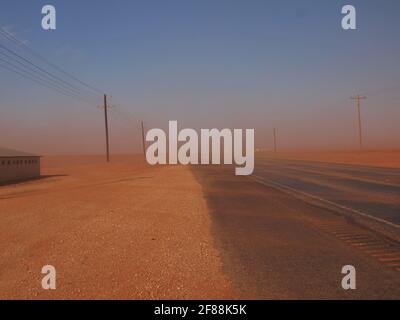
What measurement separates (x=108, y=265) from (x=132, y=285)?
1338 mm

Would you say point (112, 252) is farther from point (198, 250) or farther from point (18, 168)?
point (18, 168)

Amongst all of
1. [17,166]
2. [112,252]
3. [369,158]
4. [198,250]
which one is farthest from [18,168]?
[369,158]

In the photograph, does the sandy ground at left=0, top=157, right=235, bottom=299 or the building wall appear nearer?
the sandy ground at left=0, top=157, right=235, bottom=299

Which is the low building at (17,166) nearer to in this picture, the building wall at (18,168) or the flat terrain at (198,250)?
the building wall at (18,168)

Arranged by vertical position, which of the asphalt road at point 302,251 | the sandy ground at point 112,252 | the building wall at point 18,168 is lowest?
the asphalt road at point 302,251

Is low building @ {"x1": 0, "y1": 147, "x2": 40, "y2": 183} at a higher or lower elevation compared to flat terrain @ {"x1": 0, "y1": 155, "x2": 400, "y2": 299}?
higher

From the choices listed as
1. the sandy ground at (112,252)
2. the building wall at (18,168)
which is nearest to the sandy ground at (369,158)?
the building wall at (18,168)

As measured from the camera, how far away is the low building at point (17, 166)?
31.8m

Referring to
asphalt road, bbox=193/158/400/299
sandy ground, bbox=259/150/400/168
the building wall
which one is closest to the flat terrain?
asphalt road, bbox=193/158/400/299

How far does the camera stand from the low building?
31.8m

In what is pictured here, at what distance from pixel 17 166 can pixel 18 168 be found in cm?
26

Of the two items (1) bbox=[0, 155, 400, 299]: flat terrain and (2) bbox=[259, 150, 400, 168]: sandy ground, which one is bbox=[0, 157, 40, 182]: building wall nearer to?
(1) bbox=[0, 155, 400, 299]: flat terrain
